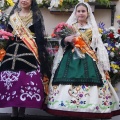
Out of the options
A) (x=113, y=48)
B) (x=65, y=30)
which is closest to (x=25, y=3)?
(x=65, y=30)

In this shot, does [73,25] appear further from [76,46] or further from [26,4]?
[26,4]

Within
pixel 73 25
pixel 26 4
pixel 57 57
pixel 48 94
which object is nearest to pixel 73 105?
pixel 48 94

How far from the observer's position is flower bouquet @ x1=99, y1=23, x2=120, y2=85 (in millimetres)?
4230

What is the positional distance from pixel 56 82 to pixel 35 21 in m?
0.75

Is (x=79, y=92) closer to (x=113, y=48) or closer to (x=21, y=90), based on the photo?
(x=21, y=90)

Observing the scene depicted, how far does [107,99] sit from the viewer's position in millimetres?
3656

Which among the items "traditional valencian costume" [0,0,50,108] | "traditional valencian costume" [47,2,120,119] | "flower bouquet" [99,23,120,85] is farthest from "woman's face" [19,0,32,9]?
"flower bouquet" [99,23,120,85]

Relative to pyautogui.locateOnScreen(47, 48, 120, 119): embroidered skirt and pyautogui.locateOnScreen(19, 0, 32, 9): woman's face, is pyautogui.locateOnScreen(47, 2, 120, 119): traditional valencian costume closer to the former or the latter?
pyautogui.locateOnScreen(47, 48, 120, 119): embroidered skirt

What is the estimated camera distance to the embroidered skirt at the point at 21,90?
11.6 ft

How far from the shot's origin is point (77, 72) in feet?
11.9

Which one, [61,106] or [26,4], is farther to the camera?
[26,4]

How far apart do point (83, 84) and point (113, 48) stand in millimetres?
930

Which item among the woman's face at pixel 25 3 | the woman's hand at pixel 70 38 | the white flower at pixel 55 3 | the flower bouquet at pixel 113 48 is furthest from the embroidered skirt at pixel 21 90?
the white flower at pixel 55 3

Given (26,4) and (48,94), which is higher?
(26,4)
